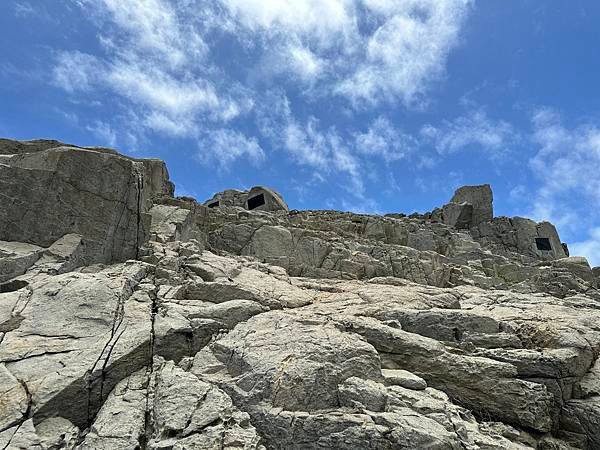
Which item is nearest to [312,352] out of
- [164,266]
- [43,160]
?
[164,266]

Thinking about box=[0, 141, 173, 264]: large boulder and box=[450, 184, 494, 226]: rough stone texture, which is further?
box=[450, 184, 494, 226]: rough stone texture

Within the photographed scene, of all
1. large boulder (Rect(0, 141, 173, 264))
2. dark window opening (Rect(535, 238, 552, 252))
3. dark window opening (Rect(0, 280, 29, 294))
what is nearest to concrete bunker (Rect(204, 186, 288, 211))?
large boulder (Rect(0, 141, 173, 264))

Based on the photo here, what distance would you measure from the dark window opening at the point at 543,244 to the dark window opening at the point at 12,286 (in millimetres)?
59499

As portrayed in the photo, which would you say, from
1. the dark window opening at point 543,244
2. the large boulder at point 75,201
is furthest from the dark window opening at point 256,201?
the dark window opening at point 543,244

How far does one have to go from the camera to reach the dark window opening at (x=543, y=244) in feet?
182

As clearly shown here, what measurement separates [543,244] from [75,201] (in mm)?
58196

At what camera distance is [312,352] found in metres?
11.4

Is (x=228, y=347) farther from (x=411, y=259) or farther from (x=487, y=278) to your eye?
(x=487, y=278)

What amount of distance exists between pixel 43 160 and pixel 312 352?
16.6m

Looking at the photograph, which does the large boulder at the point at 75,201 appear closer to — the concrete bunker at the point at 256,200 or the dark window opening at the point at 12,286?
the dark window opening at the point at 12,286

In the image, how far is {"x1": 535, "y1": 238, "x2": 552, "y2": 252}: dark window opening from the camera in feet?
182

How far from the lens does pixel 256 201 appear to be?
181 ft

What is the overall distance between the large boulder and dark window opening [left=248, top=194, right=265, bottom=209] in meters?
33.2

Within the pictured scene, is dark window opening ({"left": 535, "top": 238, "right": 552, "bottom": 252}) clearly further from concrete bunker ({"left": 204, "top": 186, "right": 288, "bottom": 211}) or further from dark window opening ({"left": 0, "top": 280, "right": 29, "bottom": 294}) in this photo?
dark window opening ({"left": 0, "top": 280, "right": 29, "bottom": 294})
